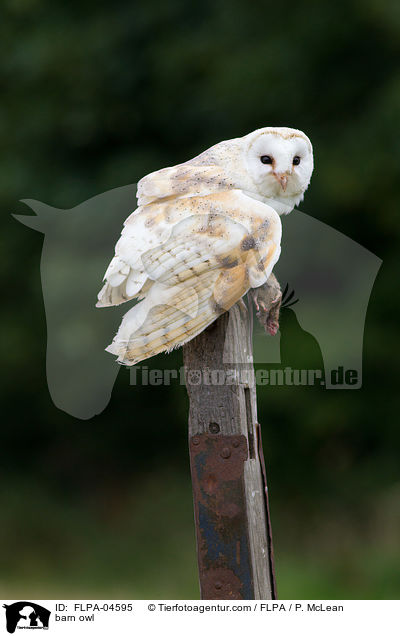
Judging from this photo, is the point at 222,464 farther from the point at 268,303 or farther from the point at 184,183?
the point at 184,183

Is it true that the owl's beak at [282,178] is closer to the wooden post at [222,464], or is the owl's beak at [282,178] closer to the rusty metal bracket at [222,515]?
the wooden post at [222,464]

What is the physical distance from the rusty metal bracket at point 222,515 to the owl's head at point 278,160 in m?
0.75

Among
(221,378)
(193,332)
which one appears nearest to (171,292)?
(193,332)

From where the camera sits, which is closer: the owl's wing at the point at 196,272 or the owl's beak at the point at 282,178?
the owl's wing at the point at 196,272

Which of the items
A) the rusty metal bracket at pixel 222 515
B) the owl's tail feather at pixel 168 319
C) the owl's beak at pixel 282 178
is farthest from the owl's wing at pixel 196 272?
the rusty metal bracket at pixel 222 515

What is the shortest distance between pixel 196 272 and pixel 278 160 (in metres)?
0.43

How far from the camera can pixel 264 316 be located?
89.5 inches

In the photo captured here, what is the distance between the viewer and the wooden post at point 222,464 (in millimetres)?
2137

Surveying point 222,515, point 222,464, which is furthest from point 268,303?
point 222,515

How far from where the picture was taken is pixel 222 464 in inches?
84.3

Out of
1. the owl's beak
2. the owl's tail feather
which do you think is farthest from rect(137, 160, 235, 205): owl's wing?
the owl's tail feather

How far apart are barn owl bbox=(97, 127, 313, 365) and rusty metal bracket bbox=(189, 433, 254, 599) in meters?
0.30

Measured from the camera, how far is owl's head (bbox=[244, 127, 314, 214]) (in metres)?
2.29
